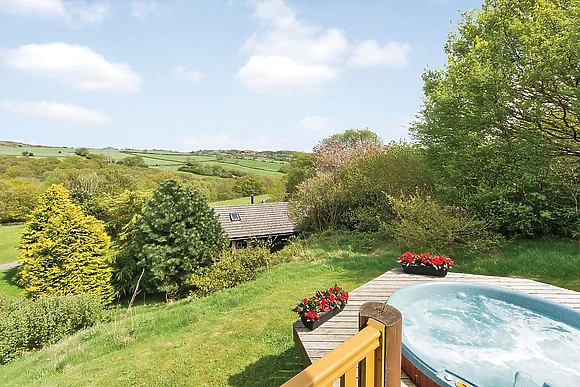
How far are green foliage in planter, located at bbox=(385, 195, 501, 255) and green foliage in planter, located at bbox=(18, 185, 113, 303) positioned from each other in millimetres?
12171

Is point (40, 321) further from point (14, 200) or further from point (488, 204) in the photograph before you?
point (14, 200)

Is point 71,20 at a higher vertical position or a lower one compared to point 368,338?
higher

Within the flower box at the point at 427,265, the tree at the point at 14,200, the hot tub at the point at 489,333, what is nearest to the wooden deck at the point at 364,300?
the flower box at the point at 427,265

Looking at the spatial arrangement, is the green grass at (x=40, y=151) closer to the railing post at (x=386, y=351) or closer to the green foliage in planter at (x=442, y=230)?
the green foliage in planter at (x=442, y=230)

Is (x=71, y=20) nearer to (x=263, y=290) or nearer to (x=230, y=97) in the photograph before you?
(x=230, y=97)

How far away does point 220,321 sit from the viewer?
680cm

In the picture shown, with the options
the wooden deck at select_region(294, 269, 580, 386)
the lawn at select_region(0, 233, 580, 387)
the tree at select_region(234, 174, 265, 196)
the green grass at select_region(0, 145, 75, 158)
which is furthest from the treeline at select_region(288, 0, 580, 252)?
the green grass at select_region(0, 145, 75, 158)

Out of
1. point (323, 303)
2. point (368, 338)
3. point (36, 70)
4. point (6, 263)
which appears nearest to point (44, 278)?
point (36, 70)

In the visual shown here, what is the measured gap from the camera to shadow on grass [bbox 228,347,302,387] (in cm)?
434

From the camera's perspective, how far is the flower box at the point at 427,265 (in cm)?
652

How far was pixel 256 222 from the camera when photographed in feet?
61.1

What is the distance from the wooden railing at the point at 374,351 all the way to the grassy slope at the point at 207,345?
3103 millimetres

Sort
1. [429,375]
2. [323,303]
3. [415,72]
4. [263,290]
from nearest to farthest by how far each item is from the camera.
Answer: [429,375]
[323,303]
[263,290]
[415,72]

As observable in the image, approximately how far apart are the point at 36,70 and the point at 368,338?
15355mm
